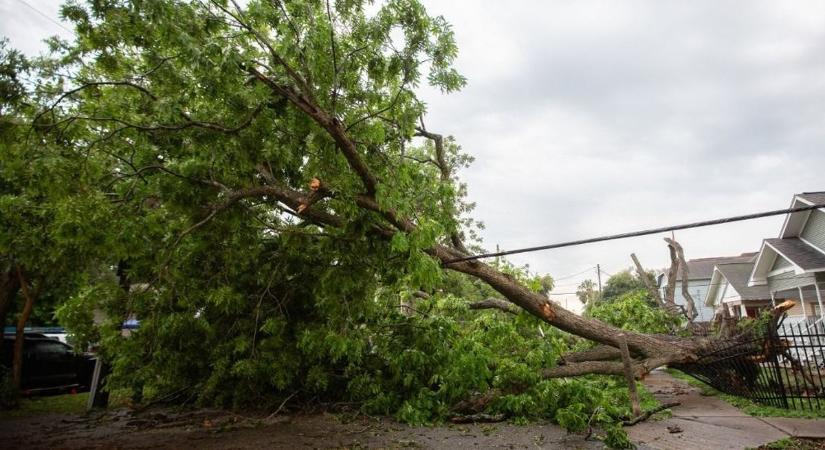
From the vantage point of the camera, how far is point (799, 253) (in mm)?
16219

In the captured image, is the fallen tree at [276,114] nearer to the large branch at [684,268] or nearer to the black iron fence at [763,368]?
the black iron fence at [763,368]

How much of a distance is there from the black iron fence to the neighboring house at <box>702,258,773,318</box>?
1592 cm

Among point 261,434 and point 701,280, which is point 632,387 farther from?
point 701,280

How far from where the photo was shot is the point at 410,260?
514 cm

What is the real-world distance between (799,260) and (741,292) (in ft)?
25.7

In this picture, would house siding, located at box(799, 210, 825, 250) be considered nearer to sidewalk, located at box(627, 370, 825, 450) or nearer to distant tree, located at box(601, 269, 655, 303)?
sidewalk, located at box(627, 370, 825, 450)

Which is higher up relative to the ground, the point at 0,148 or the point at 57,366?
the point at 0,148

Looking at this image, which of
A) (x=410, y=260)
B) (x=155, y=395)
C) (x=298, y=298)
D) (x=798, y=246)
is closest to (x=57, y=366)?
(x=155, y=395)

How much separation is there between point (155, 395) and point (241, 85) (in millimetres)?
6880

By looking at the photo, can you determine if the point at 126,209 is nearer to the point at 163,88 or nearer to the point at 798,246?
the point at 163,88

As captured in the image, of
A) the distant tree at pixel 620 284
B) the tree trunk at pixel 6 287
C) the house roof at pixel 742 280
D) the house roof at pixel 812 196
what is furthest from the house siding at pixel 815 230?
Answer: the distant tree at pixel 620 284

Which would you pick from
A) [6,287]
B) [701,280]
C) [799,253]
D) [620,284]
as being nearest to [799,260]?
[799,253]

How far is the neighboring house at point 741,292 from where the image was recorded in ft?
73.1

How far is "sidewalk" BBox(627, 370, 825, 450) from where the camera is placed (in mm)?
5125
